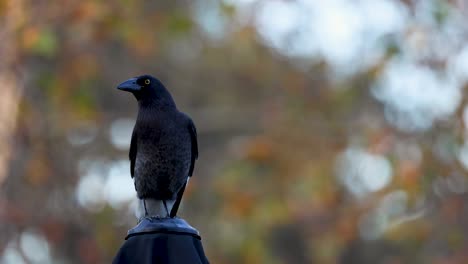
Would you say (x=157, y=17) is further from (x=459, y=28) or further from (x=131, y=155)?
(x=131, y=155)

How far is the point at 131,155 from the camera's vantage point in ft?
15.8

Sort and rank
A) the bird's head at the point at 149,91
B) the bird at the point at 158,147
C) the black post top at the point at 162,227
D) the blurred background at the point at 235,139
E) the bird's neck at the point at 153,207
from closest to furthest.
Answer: the black post top at the point at 162,227, the bird's neck at the point at 153,207, the bird at the point at 158,147, the bird's head at the point at 149,91, the blurred background at the point at 235,139

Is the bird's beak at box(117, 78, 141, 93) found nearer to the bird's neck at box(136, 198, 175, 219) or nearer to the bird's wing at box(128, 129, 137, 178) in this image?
the bird's wing at box(128, 129, 137, 178)

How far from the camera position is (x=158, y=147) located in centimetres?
450

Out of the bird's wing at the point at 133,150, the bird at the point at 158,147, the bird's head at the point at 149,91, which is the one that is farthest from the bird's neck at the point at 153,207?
the bird's head at the point at 149,91

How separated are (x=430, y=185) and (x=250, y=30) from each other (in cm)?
346

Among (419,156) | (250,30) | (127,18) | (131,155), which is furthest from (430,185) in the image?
(131,155)

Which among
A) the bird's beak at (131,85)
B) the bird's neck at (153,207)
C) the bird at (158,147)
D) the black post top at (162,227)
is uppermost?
the bird's beak at (131,85)

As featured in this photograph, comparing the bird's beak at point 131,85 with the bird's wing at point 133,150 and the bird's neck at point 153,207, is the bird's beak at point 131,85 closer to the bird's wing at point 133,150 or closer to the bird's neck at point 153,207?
the bird's wing at point 133,150

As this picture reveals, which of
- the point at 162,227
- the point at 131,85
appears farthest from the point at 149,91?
the point at 162,227

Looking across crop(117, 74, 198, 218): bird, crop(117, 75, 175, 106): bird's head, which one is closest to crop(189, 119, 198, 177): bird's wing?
crop(117, 74, 198, 218): bird

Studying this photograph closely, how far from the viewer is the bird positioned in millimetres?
4398

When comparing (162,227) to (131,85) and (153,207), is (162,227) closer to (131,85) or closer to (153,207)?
(153,207)

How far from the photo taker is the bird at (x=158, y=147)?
4.40 meters
